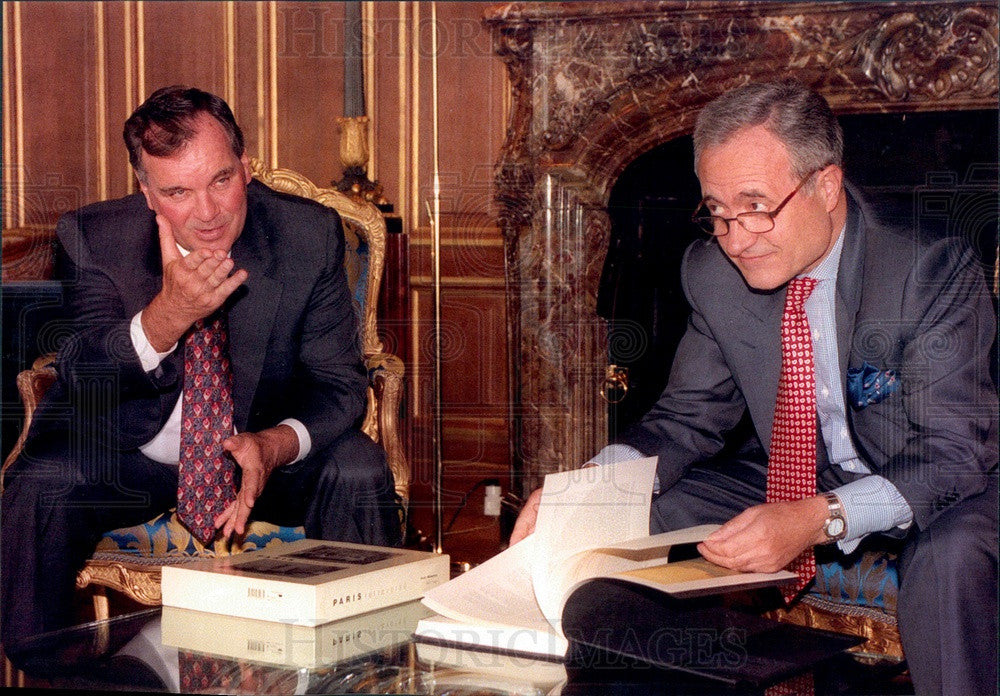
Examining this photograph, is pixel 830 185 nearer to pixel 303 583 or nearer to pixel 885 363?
pixel 885 363

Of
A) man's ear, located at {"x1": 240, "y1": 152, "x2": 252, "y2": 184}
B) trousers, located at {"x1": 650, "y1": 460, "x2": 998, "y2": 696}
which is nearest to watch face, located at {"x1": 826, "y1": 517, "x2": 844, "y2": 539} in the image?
trousers, located at {"x1": 650, "y1": 460, "x2": 998, "y2": 696}

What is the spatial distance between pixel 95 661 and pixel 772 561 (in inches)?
38.3

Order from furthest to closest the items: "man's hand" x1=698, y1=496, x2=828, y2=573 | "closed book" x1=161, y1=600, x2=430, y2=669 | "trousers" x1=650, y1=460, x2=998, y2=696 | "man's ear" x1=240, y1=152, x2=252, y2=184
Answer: "man's ear" x1=240, y1=152, x2=252, y2=184, "trousers" x1=650, y1=460, x2=998, y2=696, "man's hand" x1=698, y1=496, x2=828, y2=573, "closed book" x1=161, y1=600, x2=430, y2=669

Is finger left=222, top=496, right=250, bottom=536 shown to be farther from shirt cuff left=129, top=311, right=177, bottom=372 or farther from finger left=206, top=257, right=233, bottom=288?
finger left=206, top=257, right=233, bottom=288

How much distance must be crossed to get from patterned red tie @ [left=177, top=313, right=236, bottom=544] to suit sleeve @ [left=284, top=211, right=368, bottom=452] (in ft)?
0.52

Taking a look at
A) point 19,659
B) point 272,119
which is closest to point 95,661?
point 19,659

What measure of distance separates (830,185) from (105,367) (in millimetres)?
1587

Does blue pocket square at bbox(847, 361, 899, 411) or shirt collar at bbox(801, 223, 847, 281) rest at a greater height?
shirt collar at bbox(801, 223, 847, 281)

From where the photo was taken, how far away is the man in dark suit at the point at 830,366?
1.78 metres

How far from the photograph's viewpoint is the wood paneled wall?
8.17 ft

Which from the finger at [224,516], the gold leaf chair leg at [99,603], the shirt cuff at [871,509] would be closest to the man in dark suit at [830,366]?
the shirt cuff at [871,509]

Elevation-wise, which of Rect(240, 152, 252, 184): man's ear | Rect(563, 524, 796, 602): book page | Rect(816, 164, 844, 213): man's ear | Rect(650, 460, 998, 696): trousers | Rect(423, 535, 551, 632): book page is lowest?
Rect(650, 460, 998, 696): trousers

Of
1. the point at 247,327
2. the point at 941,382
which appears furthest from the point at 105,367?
the point at 941,382

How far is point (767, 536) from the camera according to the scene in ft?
5.21
